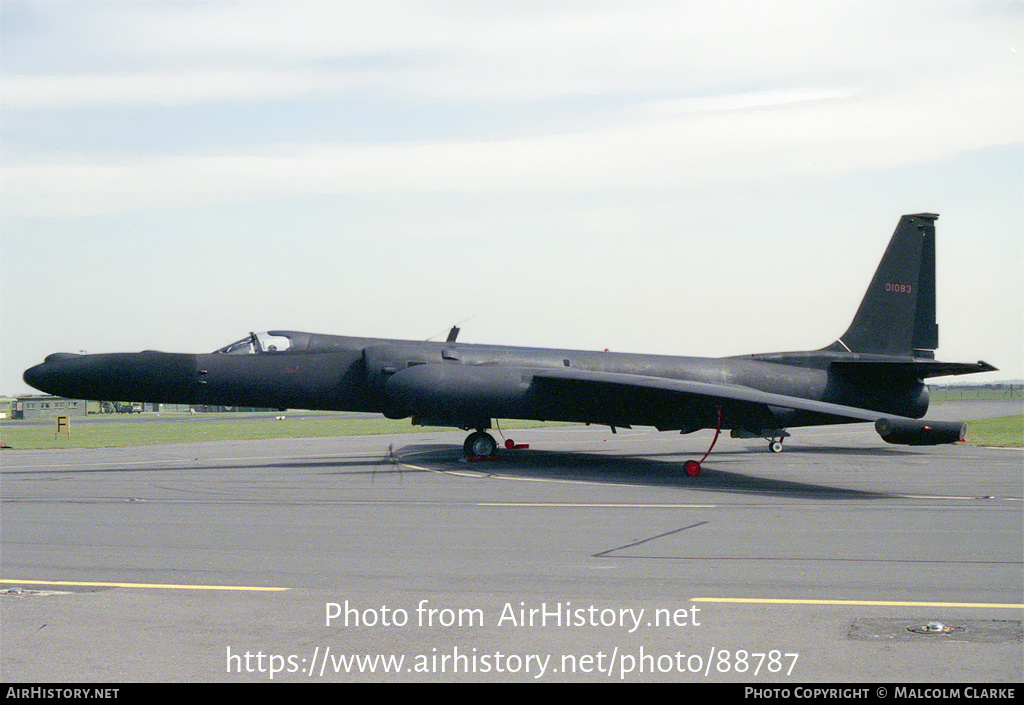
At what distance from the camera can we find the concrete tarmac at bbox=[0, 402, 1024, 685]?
5.97 metres

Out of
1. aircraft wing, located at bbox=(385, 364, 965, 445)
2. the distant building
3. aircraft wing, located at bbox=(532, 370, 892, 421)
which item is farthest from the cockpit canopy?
the distant building

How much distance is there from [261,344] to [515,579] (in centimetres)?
1323

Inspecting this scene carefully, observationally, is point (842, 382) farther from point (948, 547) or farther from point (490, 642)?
point (490, 642)

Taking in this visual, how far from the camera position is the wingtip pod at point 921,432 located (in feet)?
48.8

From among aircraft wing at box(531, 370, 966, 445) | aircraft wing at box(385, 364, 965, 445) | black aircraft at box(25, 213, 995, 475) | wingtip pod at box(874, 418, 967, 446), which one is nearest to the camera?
wingtip pod at box(874, 418, 967, 446)

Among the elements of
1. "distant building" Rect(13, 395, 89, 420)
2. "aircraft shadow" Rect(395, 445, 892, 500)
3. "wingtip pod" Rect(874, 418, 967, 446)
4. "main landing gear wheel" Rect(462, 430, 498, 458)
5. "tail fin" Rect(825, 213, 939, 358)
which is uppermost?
"tail fin" Rect(825, 213, 939, 358)

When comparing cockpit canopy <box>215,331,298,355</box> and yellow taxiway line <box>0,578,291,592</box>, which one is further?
cockpit canopy <box>215,331,298,355</box>

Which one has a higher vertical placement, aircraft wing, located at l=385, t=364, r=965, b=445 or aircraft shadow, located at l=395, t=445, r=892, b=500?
aircraft wing, located at l=385, t=364, r=965, b=445

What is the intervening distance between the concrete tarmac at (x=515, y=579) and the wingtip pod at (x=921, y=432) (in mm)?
891

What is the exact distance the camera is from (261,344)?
20.3m

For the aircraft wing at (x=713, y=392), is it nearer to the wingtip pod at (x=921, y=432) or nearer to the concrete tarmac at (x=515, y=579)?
the wingtip pod at (x=921, y=432)

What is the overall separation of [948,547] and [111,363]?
51.4ft

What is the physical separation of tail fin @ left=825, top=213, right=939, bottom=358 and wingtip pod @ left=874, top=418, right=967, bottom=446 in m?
8.51

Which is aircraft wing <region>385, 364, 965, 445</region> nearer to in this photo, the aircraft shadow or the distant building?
the aircraft shadow
